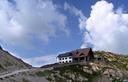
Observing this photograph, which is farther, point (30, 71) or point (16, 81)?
point (30, 71)

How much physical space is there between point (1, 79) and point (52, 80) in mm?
35708

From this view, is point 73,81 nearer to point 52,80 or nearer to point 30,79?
point 52,80

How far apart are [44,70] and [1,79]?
41.1 metres

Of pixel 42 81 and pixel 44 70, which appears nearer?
pixel 42 81

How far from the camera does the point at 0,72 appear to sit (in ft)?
623

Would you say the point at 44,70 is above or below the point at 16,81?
above

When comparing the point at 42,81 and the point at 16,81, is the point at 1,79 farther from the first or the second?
the point at 42,81

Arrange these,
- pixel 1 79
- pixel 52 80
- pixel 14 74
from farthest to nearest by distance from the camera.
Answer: pixel 52 80 < pixel 14 74 < pixel 1 79

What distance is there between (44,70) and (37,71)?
6.30 meters

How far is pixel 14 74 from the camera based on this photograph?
175 m

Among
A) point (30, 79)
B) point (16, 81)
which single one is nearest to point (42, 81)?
point (30, 79)

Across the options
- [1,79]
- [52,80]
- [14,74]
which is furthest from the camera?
[52,80]

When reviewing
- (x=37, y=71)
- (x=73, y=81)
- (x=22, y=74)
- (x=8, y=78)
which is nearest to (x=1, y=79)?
(x=8, y=78)

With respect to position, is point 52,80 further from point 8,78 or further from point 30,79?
point 8,78
